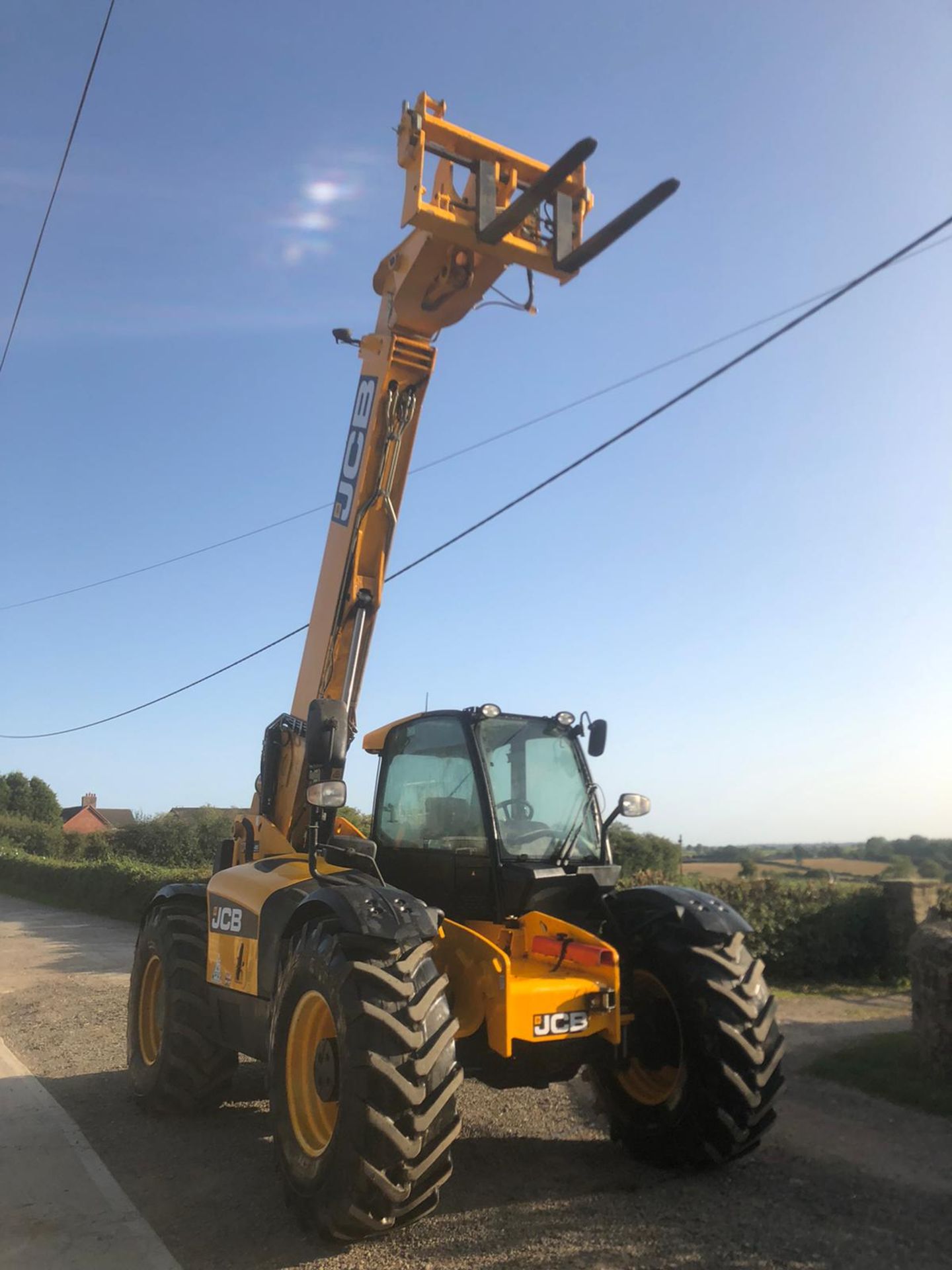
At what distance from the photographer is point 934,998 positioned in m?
7.30

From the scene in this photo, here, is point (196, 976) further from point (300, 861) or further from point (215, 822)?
point (215, 822)

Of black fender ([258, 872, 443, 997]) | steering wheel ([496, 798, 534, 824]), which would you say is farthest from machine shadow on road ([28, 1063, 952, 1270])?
steering wheel ([496, 798, 534, 824])

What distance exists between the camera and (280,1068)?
4648 millimetres

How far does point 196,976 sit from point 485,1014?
2.84 metres

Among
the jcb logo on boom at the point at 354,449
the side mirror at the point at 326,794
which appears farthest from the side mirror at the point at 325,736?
the jcb logo on boom at the point at 354,449

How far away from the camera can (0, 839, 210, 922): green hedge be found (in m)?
21.3

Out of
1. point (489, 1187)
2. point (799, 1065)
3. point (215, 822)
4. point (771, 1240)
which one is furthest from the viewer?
point (215, 822)

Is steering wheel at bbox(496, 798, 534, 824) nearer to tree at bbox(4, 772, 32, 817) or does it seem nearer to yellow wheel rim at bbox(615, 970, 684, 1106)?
yellow wheel rim at bbox(615, 970, 684, 1106)

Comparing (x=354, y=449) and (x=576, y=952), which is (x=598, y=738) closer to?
(x=576, y=952)

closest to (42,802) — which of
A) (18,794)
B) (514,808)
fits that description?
(18,794)

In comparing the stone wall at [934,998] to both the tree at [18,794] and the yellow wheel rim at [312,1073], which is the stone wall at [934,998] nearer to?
the yellow wheel rim at [312,1073]

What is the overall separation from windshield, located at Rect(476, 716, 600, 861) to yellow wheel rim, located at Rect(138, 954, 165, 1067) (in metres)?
3.02

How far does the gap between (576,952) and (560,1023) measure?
34 cm

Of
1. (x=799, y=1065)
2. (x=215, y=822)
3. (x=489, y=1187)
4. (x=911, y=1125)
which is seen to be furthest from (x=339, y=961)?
(x=215, y=822)
